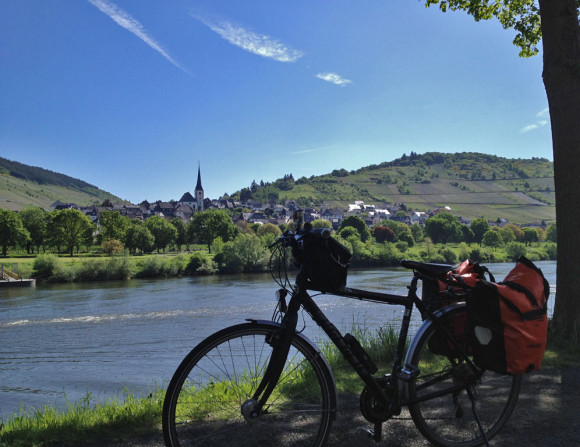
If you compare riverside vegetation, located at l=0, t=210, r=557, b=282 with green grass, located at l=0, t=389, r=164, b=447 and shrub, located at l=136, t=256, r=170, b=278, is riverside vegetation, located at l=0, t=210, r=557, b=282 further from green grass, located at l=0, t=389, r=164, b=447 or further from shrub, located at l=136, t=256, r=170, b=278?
green grass, located at l=0, t=389, r=164, b=447

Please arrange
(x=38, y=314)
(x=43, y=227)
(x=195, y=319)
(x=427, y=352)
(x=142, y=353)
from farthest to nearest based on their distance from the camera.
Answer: (x=43, y=227) → (x=38, y=314) → (x=195, y=319) → (x=142, y=353) → (x=427, y=352)

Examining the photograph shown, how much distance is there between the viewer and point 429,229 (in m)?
89.6

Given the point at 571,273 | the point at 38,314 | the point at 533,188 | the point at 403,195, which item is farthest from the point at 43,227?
the point at 533,188

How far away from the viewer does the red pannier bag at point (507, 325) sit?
249cm

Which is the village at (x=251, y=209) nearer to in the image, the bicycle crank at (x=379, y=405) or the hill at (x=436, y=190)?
the hill at (x=436, y=190)

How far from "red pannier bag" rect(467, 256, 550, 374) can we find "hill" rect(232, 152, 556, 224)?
393ft

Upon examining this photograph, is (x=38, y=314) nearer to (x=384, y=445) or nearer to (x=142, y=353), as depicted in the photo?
(x=142, y=353)

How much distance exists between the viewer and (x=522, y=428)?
2949mm

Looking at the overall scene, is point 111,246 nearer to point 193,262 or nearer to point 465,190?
point 193,262

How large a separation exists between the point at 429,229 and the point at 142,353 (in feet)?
262

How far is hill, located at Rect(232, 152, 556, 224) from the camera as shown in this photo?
431 ft

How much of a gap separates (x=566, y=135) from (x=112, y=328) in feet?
65.9

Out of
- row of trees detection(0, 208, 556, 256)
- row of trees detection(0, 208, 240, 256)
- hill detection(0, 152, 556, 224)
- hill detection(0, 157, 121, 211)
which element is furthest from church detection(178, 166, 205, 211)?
row of trees detection(0, 208, 240, 256)

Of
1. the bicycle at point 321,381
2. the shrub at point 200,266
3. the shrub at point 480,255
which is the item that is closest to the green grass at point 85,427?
the bicycle at point 321,381
